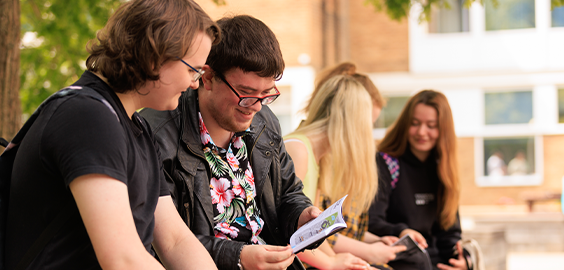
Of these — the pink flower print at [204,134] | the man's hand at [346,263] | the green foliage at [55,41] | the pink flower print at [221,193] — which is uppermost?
the green foliage at [55,41]

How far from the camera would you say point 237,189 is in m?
2.36

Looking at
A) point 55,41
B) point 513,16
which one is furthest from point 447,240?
point 513,16

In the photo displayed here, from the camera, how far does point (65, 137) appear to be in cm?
137

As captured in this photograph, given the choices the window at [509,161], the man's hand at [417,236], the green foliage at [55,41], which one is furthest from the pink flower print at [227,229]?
the window at [509,161]

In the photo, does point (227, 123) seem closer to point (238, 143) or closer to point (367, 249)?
point (238, 143)

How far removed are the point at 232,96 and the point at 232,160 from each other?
0.30 meters

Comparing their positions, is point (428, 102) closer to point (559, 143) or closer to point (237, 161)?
point (237, 161)

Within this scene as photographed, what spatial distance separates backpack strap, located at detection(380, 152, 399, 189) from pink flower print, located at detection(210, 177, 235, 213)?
2066mm

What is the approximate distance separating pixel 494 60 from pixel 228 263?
47.6ft

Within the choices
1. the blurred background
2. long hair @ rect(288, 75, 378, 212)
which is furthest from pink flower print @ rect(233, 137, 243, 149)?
the blurred background

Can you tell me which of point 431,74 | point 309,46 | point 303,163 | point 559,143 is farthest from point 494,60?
point 303,163

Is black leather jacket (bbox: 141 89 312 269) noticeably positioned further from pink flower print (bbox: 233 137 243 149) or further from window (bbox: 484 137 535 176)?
window (bbox: 484 137 535 176)

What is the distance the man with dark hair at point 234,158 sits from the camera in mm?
2152

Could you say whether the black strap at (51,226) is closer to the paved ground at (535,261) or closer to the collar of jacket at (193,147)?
the collar of jacket at (193,147)
